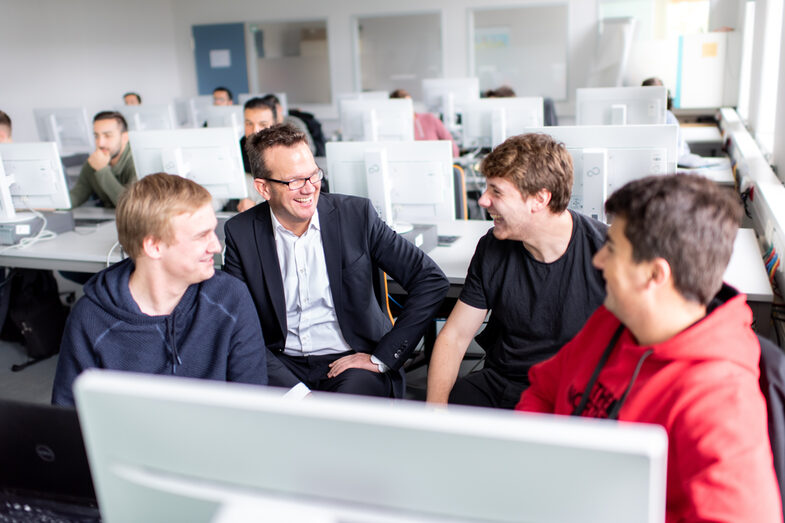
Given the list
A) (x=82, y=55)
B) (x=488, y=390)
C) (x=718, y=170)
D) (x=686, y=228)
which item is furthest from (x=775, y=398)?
(x=82, y=55)

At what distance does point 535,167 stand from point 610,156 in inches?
39.0

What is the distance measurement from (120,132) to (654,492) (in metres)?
4.22

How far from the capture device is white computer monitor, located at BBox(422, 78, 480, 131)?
6.17 meters

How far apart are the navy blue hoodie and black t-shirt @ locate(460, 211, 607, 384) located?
0.60 metres

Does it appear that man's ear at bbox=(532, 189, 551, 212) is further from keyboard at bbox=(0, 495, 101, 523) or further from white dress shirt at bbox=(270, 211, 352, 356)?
keyboard at bbox=(0, 495, 101, 523)

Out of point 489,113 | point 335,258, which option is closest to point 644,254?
point 335,258

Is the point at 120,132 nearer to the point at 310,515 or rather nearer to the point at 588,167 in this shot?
the point at 588,167

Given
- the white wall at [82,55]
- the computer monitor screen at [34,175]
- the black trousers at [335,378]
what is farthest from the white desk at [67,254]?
the white wall at [82,55]

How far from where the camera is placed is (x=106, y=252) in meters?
3.00

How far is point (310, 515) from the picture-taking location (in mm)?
518

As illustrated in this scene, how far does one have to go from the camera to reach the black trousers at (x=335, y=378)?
6.64ft

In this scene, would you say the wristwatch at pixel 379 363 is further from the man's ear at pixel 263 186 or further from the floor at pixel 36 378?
the floor at pixel 36 378

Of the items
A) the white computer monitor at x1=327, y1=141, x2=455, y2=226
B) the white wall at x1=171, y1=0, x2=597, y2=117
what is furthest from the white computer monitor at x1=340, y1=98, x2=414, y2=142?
the white wall at x1=171, y1=0, x2=597, y2=117

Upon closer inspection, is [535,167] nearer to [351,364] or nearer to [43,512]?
[351,364]
